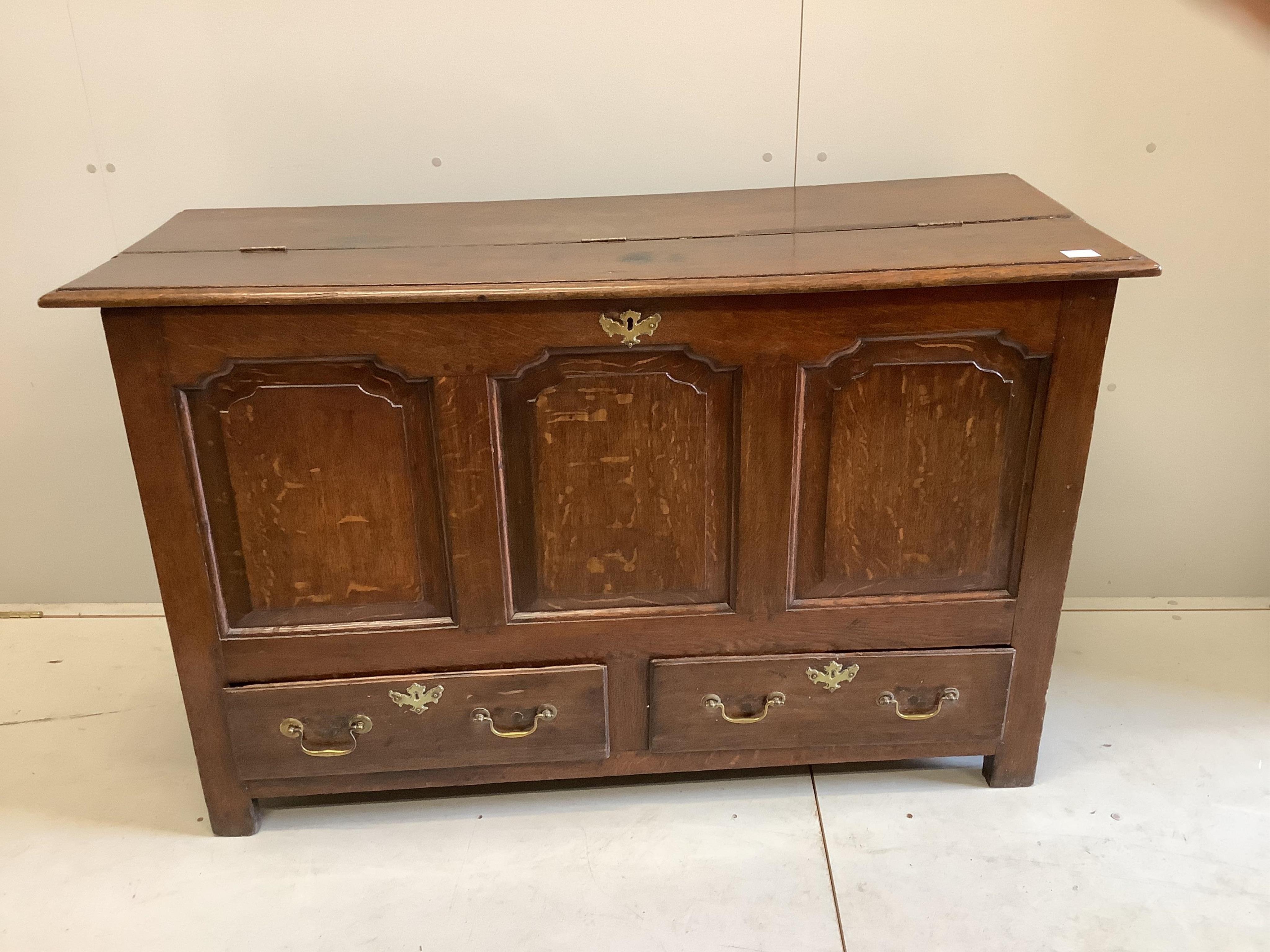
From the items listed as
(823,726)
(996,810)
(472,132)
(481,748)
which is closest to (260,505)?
(481,748)

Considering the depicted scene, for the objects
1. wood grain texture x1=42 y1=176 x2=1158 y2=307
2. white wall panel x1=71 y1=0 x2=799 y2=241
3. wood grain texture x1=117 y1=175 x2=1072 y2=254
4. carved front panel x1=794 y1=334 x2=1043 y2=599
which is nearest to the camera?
wood grain texture x1=42 y1=176 x2=1158 y2=307

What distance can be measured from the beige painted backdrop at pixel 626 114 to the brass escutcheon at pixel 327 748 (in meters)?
0.90

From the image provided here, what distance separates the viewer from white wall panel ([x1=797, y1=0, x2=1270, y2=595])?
5.84ft

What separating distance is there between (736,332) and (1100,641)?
3.93ft

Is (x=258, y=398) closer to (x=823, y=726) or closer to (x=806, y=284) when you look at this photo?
(x=806, y=284)

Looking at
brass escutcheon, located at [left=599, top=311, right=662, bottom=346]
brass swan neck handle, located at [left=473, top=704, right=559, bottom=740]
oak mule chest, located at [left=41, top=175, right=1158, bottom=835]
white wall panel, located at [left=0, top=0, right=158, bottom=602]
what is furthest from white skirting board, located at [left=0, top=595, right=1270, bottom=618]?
brass escutcheon, located at [left=599, top=311, right=662, bottom=346]

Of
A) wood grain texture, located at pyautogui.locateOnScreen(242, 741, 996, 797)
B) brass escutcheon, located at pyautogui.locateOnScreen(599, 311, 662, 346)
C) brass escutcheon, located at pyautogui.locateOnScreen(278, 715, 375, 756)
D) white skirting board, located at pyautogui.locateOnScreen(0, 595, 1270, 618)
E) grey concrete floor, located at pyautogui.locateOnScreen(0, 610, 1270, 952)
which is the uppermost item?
brass escutcheon, located at pyautogui.locateOnScreen(599, 311, 662, 346)

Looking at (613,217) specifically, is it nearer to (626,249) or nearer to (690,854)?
(626,249)

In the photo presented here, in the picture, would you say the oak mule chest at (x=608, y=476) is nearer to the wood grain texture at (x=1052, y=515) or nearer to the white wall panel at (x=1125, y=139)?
the wood grain texture at (x=1052, y=515)

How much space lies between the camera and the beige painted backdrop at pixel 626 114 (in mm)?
1766

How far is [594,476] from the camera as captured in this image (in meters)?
1.47

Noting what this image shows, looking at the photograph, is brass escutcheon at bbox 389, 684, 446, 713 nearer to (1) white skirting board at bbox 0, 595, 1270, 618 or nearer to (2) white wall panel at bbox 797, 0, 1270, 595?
(1) white skirting board at bbox 0, 595, 1270, 618

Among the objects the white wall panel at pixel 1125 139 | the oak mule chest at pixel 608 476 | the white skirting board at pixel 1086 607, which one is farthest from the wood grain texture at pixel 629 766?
the white wall panel at pixel 1125 139

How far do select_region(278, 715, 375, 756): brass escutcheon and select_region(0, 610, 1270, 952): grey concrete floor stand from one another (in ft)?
0.52
